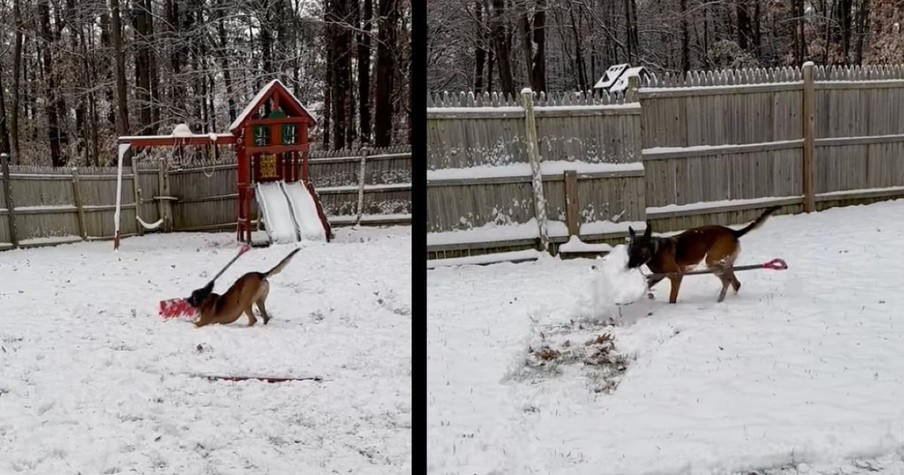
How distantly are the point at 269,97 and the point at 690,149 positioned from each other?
1464mm

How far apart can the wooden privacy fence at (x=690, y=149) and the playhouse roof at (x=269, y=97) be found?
63cm

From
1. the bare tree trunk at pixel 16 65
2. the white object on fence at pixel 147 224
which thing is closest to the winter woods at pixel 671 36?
the white object on fence at pixel 147 224

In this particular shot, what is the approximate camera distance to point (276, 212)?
7.07ft

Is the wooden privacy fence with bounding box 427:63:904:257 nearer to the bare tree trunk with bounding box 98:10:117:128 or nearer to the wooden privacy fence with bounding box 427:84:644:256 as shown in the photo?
the wooden privacy fence with bounding box 427:84:644:256

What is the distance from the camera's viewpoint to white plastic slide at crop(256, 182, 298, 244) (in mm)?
2031

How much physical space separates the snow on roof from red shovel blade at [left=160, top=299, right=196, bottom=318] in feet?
7.98

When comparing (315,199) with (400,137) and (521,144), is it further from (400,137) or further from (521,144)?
(521,144)

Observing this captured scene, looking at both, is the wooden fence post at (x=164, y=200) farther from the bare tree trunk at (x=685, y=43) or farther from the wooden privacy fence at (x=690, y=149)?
the bare tree trunk at (x=685, y=43)

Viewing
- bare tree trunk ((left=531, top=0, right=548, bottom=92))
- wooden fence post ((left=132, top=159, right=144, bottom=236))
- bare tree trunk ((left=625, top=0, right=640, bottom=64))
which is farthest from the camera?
bare tree trunk ((left=625, top=0, right=640, bottom=64))

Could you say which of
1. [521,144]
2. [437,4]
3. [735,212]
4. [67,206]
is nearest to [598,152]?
[521,144]

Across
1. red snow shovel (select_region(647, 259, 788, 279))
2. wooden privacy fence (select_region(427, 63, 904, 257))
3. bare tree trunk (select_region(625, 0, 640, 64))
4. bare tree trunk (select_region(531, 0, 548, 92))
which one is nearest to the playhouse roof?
wooden privacy fence (select_region(427, 63, 904, 257))

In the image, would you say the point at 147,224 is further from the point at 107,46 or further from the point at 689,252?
the point at 689,252

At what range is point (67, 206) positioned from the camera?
1.50m

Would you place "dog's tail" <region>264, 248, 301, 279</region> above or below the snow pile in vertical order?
above
